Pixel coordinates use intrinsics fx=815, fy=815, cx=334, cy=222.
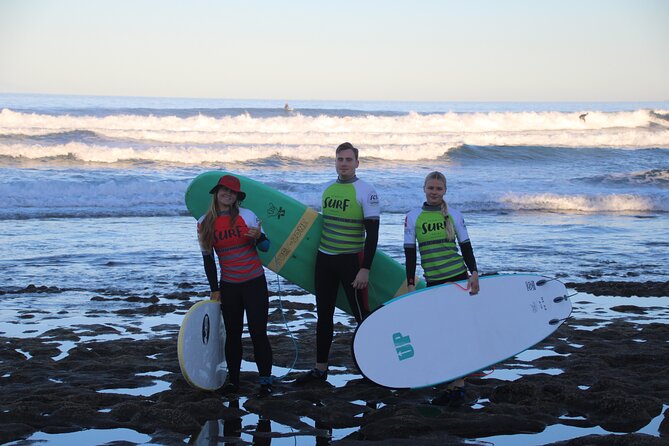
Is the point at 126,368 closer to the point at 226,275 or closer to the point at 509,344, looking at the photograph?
the point at 226,275

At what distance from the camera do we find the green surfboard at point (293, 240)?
597 centimetres

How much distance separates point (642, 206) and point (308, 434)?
14.4 metres

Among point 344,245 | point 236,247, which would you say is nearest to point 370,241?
point 344,245

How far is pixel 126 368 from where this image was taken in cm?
544

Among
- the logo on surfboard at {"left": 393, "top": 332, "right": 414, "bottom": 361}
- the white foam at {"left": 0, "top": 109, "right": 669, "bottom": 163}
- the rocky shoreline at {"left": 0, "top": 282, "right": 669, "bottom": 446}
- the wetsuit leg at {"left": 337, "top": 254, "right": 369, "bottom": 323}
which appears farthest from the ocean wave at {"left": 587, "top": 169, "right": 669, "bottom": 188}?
the logo on surfboard at {"left": 393, "top": 332, "right": 414, "bottom": 361}

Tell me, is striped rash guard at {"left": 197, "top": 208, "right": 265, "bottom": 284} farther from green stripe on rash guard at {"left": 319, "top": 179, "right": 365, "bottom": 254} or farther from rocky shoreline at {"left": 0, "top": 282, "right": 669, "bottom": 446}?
rocky shoreline at {"left": 0, "top": 282, "right": 669, "bottom": 446}

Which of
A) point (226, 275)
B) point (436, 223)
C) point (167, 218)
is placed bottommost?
point (167, 218)

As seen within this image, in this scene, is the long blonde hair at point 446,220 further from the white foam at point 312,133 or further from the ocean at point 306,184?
the white foam at point 312,133

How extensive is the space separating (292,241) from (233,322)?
1098 millimetres

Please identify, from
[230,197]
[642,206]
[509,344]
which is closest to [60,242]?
[230,197]

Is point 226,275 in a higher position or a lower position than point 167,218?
higher

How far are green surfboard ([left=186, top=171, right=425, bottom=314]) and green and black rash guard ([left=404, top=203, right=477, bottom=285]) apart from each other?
38.9 inches

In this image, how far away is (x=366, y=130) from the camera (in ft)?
127

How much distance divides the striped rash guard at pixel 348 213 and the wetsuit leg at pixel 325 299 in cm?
9
